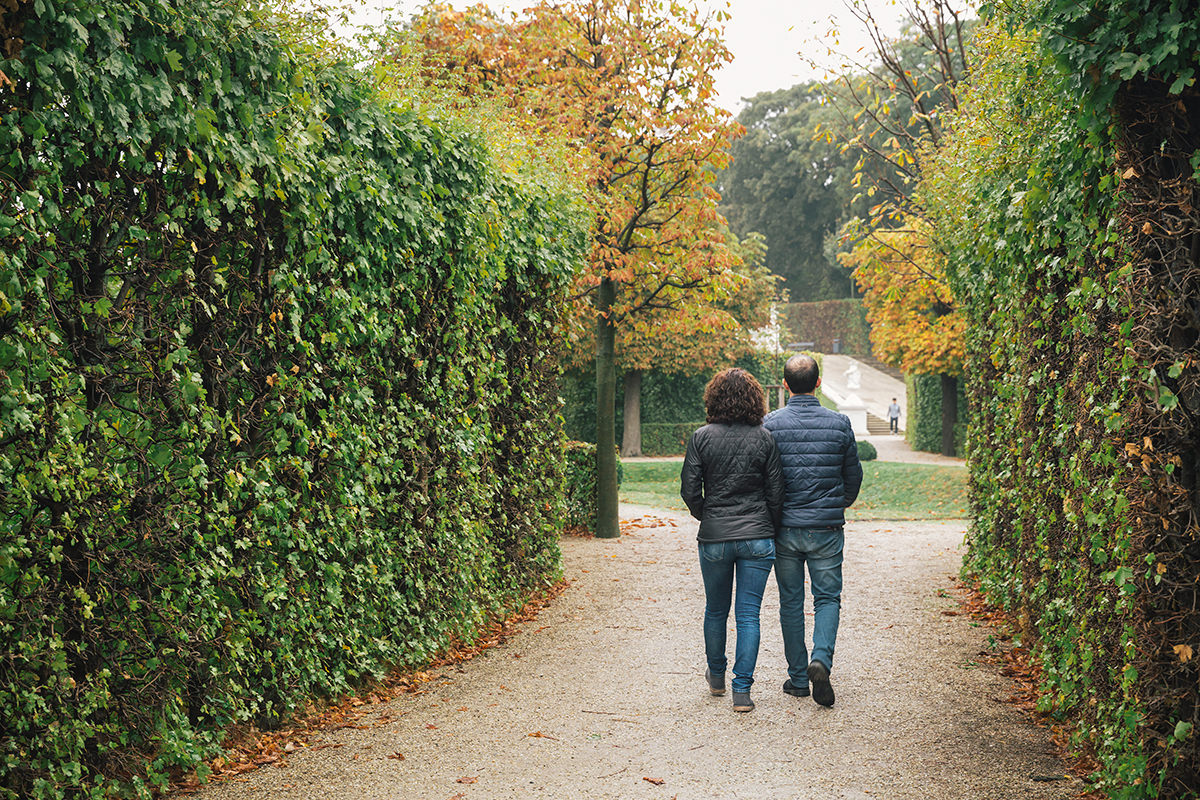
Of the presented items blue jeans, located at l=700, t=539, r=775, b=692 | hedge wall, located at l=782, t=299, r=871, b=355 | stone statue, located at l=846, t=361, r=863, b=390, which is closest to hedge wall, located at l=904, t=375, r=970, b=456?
stone statue, located at l=846, t=361, r=863, b=390

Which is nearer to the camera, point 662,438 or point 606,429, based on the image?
point 606,429

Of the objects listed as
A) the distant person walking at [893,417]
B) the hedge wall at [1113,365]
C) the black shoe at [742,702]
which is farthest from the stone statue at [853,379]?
the black shoe at [742,702]

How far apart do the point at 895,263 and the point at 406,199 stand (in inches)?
596

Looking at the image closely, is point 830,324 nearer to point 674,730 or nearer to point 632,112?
point 632,112

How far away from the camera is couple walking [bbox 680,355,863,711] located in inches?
214

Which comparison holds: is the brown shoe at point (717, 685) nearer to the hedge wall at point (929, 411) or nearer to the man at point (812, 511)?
the man at point (812, 511)

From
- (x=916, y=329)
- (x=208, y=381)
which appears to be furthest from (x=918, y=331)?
(x=208, y=381)

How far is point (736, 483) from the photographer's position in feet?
17.9

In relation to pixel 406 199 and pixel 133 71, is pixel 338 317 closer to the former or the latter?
pixel 406 199

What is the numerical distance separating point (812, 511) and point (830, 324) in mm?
59918

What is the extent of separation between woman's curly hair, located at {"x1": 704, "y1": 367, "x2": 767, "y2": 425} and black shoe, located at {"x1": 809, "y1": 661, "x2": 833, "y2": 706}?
1.44m

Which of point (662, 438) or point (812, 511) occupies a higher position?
point (812, 511)

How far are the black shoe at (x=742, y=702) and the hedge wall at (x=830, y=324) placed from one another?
2288 inches

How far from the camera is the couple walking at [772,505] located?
5.44 m
